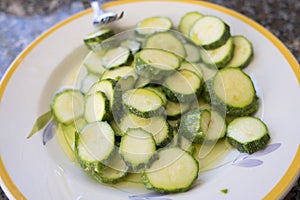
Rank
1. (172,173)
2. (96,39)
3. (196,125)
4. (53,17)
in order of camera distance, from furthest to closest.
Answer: (53,17) < (96,39) < (196,125) < (172,173)

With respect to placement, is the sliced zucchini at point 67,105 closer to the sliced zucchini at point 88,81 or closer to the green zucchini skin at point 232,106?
the sliced zucchini at point 88,81

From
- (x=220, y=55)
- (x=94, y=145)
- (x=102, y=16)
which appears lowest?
(x=94, y=145)

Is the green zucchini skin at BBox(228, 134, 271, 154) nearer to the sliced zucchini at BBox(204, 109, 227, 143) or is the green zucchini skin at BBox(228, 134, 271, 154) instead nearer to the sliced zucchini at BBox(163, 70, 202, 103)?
the sliced zucchini at BBox(204, 109, 227, 143)

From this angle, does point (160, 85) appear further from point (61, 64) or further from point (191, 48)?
point (61, 64)

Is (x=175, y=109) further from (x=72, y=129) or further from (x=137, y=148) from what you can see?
(x=72, y=129)

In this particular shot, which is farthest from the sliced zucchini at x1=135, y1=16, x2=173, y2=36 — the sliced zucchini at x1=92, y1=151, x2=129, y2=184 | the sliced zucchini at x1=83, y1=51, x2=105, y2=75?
the sliced zucchini at x1=92, y1=151, x2=129, y2=184

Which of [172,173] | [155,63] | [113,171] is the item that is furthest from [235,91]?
[113,171]

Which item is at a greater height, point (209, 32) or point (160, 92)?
point (209, 32)
